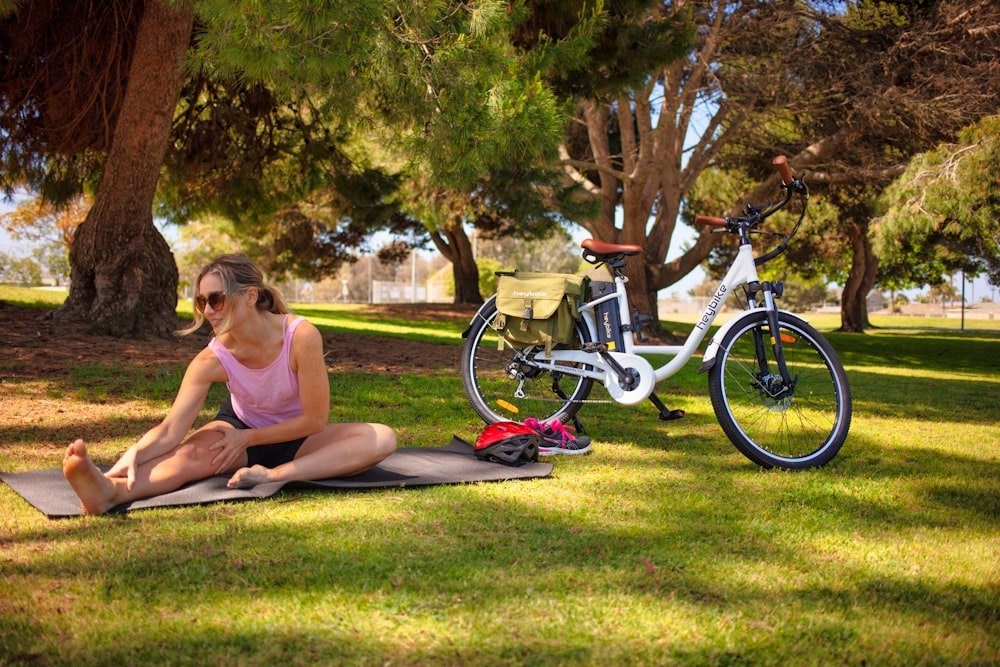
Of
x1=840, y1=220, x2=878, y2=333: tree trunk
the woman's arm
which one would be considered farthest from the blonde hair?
x1=840, y1=220, x2=878, y2=333: tree trunk

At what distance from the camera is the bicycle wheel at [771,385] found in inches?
175

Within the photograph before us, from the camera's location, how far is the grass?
2189 mm

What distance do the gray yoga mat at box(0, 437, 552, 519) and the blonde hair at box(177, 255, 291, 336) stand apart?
701 millimetres

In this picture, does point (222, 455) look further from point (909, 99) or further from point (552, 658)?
point (909, 99)

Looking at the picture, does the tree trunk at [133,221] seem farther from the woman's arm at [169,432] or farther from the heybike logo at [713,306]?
the heybike logo at [713,306]

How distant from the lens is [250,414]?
3848mm

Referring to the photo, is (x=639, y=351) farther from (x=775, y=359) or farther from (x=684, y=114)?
(x=684, y=114)

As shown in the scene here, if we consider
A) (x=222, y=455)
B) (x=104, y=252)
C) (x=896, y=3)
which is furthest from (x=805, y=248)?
(x=222, y=455)

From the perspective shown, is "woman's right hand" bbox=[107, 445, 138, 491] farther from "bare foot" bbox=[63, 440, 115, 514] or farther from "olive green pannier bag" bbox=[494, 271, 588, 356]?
"olive green pannier bag" bbox=[494, 271, 588, 356]

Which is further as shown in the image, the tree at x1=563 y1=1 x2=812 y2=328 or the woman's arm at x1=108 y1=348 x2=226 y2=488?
the tree at x1=563 y1=1 x2=812 y2=328

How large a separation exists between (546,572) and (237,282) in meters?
1.83

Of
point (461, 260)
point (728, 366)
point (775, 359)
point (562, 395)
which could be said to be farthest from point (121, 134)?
point (461, 260)

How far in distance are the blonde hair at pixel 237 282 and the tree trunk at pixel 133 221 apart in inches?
216

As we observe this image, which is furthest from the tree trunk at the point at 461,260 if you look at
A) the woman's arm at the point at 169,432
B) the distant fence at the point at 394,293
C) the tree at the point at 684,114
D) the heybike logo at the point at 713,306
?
the distant fence at the point at 394,293
